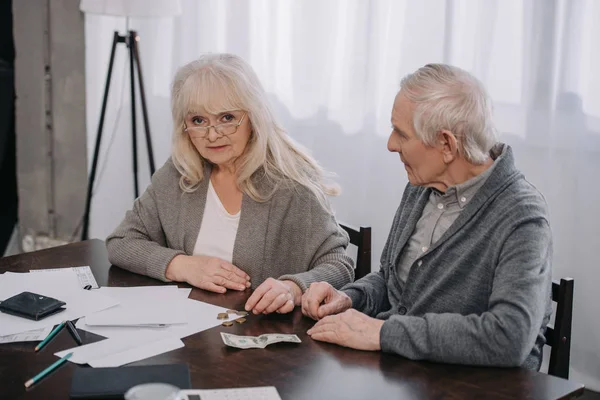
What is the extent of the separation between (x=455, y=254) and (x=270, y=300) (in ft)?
1.39

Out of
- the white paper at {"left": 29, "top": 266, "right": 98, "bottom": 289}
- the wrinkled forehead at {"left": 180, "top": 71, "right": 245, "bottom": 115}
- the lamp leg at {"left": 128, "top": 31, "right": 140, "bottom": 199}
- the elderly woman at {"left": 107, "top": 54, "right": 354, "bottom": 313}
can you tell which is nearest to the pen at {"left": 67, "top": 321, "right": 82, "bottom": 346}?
the white paper at {"left": 29, "top": 266, "right": 98, "bottom": 289}

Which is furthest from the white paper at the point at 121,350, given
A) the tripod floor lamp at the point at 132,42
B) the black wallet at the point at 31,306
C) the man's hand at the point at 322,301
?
the tripod floor lamp at the point at 132,42

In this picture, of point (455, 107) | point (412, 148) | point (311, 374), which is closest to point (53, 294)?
point (311, 374)

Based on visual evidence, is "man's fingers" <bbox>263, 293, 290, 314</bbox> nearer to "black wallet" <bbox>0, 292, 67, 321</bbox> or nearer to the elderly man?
the elderly man

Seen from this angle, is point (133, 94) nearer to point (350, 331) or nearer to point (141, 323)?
point (141, 323)

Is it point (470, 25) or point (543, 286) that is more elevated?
point (470, 25)

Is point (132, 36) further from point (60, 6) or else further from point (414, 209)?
point (414, 209)

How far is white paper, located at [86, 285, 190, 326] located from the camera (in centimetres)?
166

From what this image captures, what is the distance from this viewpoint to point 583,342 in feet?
8.66

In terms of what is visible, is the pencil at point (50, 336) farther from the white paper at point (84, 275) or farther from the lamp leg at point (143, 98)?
the lamp leg at point (143, 98)

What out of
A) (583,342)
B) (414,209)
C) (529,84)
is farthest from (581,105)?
(414,209)

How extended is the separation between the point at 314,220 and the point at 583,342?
3.81ft

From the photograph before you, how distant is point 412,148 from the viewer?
67.7 inches

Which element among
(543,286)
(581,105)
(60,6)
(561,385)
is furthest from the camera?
(60,6)
